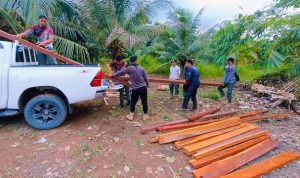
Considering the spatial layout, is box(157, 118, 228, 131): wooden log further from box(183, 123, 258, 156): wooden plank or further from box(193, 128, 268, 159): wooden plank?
box(193, 128, 268, 159): wooden plank

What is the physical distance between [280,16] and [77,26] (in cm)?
729

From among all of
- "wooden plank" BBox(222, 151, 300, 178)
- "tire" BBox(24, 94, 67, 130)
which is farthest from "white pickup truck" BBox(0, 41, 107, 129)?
"wooden plank" BBox(222, 151, 300, 178)

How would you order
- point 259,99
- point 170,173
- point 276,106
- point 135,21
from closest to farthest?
point 170,173, point 276,106, point 259,99, point 135,21

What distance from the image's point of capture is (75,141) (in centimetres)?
499

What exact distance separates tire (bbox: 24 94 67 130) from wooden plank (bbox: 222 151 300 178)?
3527mm

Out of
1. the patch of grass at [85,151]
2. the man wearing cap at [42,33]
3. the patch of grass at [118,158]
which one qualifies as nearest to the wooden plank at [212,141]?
the patch of grass at [118,158]

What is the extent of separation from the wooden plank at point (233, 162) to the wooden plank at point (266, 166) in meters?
0.14

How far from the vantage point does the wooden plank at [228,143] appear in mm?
4387

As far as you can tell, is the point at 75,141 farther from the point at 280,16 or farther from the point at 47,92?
the point at 280,16

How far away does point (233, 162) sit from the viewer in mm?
4207

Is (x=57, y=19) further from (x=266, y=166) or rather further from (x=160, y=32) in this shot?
(x=266, y=166)

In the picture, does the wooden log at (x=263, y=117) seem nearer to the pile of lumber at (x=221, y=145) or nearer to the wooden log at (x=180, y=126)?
the pile of lumber at (x=221, y=145)

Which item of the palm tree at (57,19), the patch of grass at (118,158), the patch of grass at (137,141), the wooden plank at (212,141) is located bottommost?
the patch of grass at (118,158)

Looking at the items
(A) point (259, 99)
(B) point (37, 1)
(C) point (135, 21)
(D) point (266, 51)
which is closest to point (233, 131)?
(D) point (266, 51)
